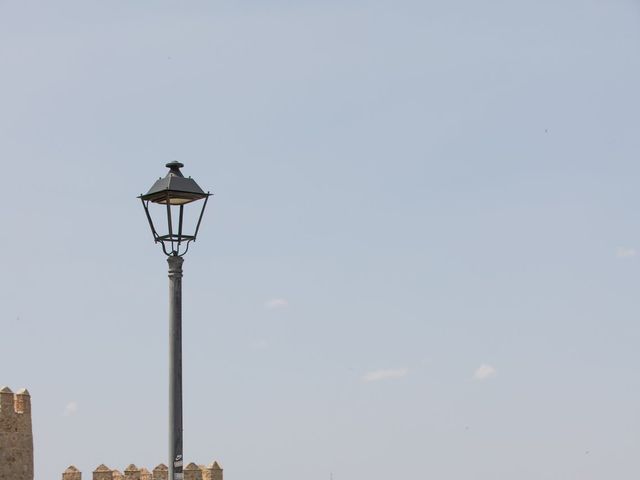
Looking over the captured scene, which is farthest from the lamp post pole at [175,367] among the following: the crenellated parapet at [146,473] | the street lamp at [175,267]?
the crenellated parapet at [146,473]

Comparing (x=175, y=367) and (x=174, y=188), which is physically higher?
(x=174, y=188)

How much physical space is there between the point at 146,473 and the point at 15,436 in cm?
321

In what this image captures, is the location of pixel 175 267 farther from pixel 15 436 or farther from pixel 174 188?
pixel 15 436

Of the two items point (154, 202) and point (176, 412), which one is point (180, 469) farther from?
point (154, 202)

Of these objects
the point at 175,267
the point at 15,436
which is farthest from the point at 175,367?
the point at 15,436

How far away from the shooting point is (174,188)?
419 inches

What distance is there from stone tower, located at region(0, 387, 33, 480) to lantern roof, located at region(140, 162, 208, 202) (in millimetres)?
16495

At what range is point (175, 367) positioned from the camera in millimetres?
10625

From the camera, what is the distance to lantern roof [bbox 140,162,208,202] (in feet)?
35.0

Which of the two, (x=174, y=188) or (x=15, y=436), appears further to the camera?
(x=15, y=436)

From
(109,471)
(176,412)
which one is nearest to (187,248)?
(176,412)

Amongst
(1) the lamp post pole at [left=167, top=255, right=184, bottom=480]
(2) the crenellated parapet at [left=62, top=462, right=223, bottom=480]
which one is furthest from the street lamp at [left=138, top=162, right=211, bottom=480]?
(2) the crenellated parapet at [left=62, top=462, right=223, bottom=480]

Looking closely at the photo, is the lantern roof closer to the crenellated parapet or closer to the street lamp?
the street lamp

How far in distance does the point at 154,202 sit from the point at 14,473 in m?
17.0
